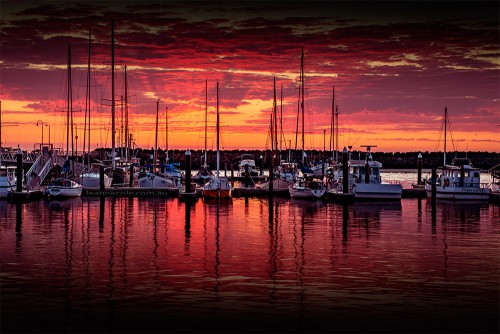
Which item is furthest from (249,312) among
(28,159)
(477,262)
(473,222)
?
(28,159)

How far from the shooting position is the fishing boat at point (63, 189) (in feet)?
196

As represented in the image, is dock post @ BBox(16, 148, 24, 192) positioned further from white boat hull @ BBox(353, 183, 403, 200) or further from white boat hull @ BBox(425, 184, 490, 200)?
white boat hull @ BBox(425, 184, 490, 200)

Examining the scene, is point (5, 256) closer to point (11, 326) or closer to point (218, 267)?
point (218, 267)

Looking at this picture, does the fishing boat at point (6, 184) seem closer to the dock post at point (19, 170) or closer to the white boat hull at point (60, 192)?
the dock post at point (19, 170)

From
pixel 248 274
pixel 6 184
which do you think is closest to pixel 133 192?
pixel 6 184

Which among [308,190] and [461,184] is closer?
[308,190]

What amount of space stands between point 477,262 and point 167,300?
1336 centimetres

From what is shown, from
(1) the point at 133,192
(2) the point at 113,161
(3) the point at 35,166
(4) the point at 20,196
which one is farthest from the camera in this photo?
(3) the point at 35,166

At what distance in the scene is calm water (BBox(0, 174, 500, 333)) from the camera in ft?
58.9

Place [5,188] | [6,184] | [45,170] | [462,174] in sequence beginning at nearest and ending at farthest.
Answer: [5,188], [6,184], [462,174], [45,170]

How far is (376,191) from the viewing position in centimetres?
6044

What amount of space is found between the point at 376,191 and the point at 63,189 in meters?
27.4

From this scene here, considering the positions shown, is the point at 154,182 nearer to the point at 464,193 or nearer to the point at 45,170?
the point at 45,170

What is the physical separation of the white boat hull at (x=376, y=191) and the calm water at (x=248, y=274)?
15.8 metres
